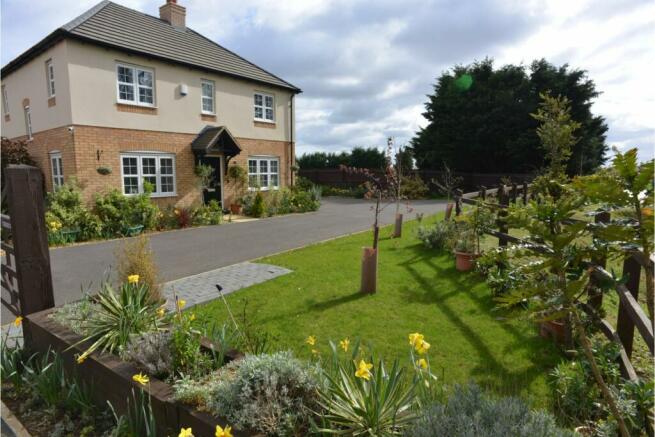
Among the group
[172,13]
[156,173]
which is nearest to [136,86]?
[156,173]

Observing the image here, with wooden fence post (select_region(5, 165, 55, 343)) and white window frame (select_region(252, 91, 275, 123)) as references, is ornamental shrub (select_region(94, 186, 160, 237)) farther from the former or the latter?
wooden fence post (select_region(5, 165, 55, 343))

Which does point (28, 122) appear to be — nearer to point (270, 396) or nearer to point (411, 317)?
point (411, 317)

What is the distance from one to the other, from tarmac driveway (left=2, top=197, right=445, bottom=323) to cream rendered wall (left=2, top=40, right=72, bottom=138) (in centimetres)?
525

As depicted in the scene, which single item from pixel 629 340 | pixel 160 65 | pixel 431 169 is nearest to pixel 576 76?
pixel 431 169

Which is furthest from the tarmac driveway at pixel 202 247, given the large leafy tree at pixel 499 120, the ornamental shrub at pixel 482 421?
the large leafy tree at pixel 499 120

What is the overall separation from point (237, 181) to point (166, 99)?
4336 millimetres

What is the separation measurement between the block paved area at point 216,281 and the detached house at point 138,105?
7.45 m

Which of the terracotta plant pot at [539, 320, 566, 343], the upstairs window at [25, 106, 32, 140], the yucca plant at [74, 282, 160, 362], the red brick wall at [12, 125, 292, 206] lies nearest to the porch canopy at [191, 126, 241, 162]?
the red brick wall at [12, 125, 292, 206]

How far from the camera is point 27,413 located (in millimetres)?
3195

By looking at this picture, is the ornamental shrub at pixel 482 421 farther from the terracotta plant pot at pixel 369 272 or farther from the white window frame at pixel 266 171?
the white window frame at pixel 266 171

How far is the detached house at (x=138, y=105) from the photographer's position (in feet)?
40.1

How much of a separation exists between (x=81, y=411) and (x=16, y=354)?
128 cm

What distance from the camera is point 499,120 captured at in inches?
1074

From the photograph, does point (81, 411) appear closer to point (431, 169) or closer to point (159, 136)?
point (159, 136)
